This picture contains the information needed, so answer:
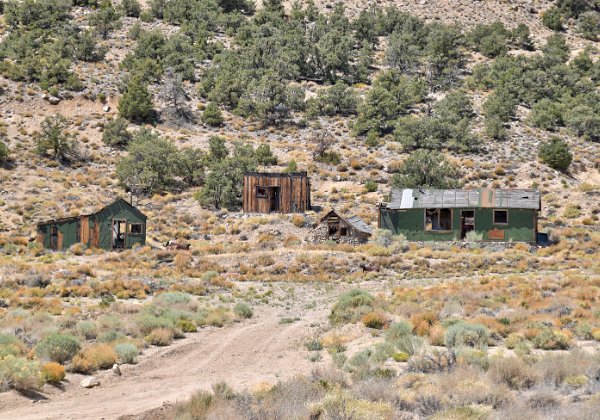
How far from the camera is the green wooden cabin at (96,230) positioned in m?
44.4

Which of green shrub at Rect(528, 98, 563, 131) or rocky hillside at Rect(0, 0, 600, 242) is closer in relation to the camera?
rocky hillside at Rect(0, 0, 600, 242)

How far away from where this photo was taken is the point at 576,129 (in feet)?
245

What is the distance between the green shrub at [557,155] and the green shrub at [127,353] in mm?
55138

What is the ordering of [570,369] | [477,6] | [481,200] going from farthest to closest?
[477,6]
[481,200]
[570,369]

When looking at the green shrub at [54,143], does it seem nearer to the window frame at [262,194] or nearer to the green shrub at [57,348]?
the window frame at [262,194]

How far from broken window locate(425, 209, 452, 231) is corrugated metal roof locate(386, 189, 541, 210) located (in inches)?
22.4

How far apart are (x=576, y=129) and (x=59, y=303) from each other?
61.7m

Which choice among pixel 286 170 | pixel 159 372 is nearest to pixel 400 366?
pixel 159 372

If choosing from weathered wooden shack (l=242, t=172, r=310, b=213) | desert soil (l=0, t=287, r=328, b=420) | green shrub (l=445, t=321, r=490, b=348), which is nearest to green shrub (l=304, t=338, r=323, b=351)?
desert soil (l=0, t=287, r=328, b=420)

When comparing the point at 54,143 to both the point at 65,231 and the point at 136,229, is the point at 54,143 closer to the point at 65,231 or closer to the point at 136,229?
the point at 65,231

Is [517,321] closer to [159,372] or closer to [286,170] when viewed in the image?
[159,372]

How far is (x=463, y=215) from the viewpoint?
4622 centimetres

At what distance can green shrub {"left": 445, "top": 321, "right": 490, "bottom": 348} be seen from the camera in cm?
1720

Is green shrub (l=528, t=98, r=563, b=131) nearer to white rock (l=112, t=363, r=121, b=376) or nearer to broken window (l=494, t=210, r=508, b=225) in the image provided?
broken window (l=494, t=210, r=508, b=225)
